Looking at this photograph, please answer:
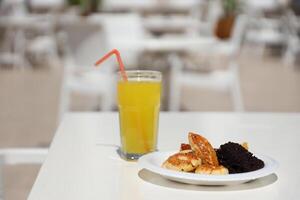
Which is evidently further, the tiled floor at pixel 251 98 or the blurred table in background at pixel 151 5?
the blurred table in background at pixel 151 5

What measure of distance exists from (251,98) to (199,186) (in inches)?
185

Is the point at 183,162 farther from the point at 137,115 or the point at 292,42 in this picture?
the point at 292,42

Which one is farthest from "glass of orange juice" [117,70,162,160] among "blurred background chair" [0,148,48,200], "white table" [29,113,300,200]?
"blurred background chair" [0,148,48,200]

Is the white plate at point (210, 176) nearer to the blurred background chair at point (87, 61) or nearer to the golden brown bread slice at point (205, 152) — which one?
the golden brown bread slice at point (205, 152)

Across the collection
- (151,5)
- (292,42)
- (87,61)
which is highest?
(87,61)

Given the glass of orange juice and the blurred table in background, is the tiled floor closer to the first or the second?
the blurred table in background

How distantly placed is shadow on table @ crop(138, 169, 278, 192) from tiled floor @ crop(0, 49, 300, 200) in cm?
180

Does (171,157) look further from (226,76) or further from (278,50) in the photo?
(278,50)

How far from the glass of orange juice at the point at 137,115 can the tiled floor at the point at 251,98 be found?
168cm

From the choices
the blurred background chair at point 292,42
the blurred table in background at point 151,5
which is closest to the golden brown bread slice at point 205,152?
the blurred background chair at point 292,42

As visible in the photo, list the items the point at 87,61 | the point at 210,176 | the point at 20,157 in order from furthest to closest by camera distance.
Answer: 1. the point at 87,61
2. the point at 20,157
3. the point at 210,176

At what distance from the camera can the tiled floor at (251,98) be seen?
305 cm

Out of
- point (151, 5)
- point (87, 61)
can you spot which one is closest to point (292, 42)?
point (151, 5)

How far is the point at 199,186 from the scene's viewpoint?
3.12ft
